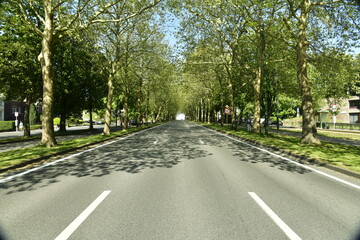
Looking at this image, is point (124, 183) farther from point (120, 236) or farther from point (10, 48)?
point (10, 48)

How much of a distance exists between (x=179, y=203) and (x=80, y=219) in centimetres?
170

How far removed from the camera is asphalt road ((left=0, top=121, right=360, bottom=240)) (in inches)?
137

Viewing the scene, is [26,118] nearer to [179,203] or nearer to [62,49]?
[62,49]

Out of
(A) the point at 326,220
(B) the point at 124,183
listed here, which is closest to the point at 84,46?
(B) the point at 124,183

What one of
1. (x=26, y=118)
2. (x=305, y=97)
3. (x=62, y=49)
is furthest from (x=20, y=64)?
(x=305, y=97)

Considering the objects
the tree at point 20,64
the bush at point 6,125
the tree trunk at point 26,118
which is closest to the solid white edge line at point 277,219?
the tree at point 20,64

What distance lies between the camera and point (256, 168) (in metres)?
7.77

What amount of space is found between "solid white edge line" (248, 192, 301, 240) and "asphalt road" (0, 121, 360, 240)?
13 millimetres

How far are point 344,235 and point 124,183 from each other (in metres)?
4.41

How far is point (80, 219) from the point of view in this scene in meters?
3.84

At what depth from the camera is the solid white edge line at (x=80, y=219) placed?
3.33 metres

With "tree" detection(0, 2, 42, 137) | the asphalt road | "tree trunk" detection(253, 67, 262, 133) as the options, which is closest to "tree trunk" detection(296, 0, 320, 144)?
the asphalt road

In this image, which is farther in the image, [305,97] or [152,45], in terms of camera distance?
[152,45]

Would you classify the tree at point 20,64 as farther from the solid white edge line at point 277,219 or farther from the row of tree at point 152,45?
the solid white edge line at point 277,219
